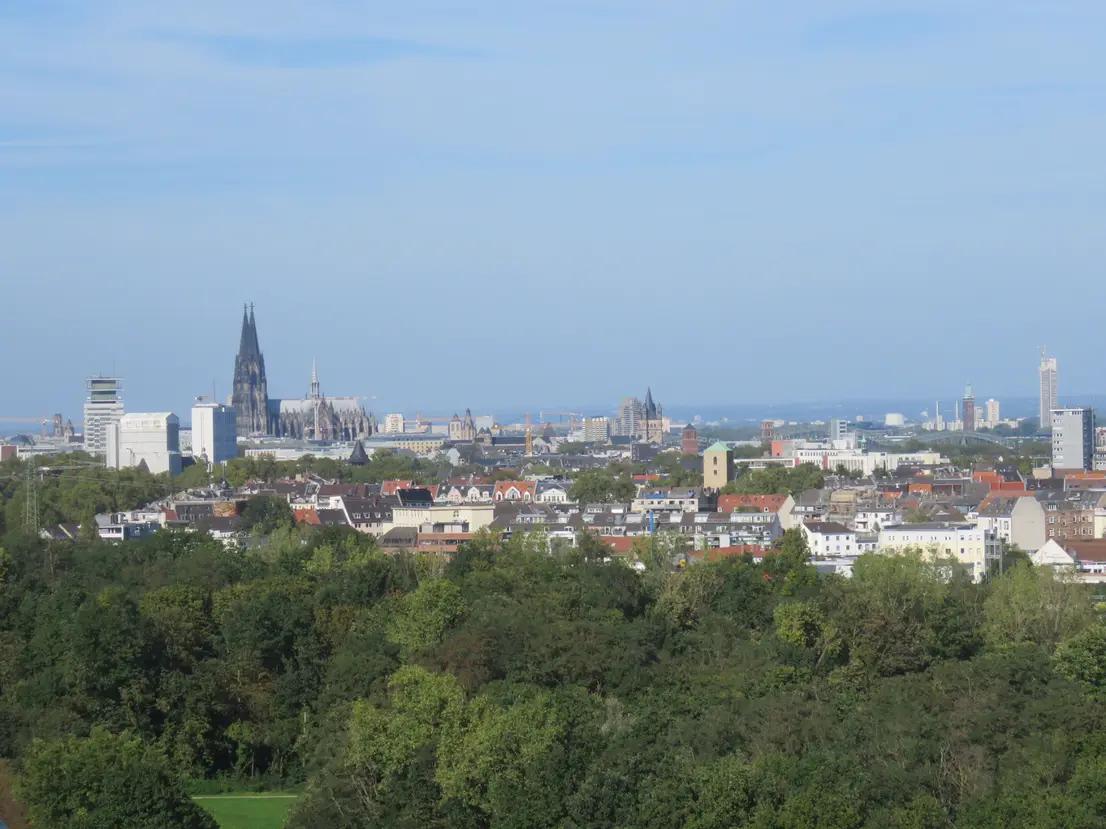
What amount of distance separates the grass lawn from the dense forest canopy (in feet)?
3.17

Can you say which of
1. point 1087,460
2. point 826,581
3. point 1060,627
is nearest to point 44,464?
point 1087,460

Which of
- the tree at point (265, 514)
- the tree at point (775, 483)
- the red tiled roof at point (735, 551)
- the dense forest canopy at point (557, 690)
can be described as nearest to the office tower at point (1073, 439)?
the tree at point (775, 483)

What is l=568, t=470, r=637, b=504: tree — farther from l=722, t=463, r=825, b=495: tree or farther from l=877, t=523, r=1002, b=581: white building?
l=877, t=523, r=1002, b=581: white building

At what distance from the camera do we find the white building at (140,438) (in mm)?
144625

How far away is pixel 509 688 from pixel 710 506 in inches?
2287

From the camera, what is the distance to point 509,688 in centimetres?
3366

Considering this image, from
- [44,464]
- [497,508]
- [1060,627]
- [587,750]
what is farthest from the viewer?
[44,464]

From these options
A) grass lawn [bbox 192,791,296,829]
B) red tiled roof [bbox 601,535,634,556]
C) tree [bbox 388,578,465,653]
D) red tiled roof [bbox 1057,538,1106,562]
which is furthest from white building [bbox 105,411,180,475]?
grass lawn [bbox 192,791,296,829]

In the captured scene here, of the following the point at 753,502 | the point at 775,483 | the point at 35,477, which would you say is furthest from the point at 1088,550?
the point at 35,477

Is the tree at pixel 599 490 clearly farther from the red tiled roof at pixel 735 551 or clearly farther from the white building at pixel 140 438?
the white building at pixel 140 438

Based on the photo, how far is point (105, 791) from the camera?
29.0 m

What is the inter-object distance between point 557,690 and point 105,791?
795 centimetres

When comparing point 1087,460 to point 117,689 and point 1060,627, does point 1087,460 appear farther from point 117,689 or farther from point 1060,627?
point 117,689

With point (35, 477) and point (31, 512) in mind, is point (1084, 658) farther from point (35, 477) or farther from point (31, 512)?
point (35, 477)
